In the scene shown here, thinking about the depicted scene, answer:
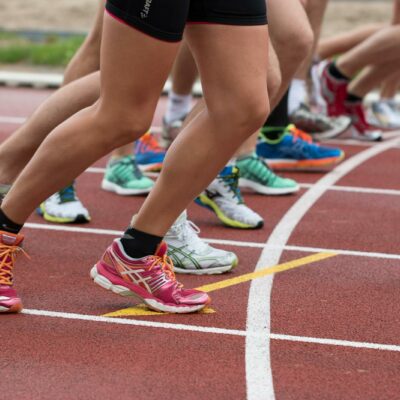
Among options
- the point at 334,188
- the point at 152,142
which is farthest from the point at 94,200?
the point at 334,188

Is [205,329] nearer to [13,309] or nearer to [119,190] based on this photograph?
[13,309]

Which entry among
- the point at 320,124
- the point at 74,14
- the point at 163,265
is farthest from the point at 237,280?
the point at 74,14

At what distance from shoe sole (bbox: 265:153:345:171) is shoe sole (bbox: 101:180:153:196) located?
4.01 ft

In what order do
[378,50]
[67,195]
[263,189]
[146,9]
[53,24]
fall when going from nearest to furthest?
[146,9] < [67,195] < [263,189] < [378,50] < [53,24]

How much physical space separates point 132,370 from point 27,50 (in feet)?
42.1

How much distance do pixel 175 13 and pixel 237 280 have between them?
1463mm

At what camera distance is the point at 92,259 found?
5.20 m

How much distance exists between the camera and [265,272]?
5020 millimetres

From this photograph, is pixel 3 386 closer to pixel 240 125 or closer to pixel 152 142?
pixel 240 125

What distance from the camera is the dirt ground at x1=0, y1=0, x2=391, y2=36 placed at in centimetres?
2083

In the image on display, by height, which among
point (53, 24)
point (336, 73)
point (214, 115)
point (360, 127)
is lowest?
point (53, 24)

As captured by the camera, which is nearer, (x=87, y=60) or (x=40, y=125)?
(x=40, y=125)

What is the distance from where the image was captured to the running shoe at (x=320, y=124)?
8.79 metres

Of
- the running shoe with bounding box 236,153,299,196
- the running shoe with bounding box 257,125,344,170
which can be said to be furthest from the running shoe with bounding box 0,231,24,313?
the running shoe with bounding box 257,125,344,170
